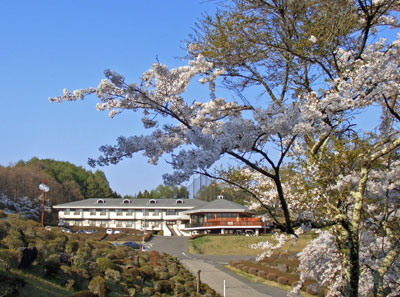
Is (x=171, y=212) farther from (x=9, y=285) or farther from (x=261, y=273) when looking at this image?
(x=9, y=285)

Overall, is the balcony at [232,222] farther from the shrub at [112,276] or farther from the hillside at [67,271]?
the shrub at [112,276]

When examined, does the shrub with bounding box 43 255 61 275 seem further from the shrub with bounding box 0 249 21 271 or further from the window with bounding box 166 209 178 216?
the window with bounding box 166 209 178 216

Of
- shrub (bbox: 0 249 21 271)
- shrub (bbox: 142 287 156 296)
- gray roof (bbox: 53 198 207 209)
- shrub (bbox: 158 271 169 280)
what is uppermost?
gray roof (bbox: 53 198 207 209)

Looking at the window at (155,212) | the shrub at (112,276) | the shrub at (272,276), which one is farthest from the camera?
the window at (155,212)

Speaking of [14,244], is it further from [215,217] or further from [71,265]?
[215,217]

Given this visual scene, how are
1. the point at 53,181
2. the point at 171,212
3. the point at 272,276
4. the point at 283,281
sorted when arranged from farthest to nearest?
1. the point at 53,181
2. the point at 171,212
3. the point at 272,276
4. the point at 283,281

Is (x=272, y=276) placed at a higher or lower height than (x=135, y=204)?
lower

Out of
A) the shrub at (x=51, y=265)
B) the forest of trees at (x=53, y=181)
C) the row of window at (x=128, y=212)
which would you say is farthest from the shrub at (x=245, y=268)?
the forest of trees at (x=53, y=181)

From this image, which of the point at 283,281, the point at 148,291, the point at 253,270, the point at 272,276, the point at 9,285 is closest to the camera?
the point at 9,285

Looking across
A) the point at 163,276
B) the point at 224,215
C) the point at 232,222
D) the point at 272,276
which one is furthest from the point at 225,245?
the point at 163,276

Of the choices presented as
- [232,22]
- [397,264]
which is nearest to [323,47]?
[232,22]

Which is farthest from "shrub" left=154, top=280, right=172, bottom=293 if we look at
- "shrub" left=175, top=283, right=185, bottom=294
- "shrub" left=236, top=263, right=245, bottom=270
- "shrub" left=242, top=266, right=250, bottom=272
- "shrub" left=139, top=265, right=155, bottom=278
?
"shrub" left=236, top=263, right=245, bottom=270

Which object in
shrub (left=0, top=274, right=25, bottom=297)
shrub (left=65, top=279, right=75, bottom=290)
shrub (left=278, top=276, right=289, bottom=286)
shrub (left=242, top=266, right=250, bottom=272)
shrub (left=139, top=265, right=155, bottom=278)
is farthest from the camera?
shrub (left=242, top=266, right=250, bottom=272)

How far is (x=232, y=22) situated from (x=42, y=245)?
10198mm
